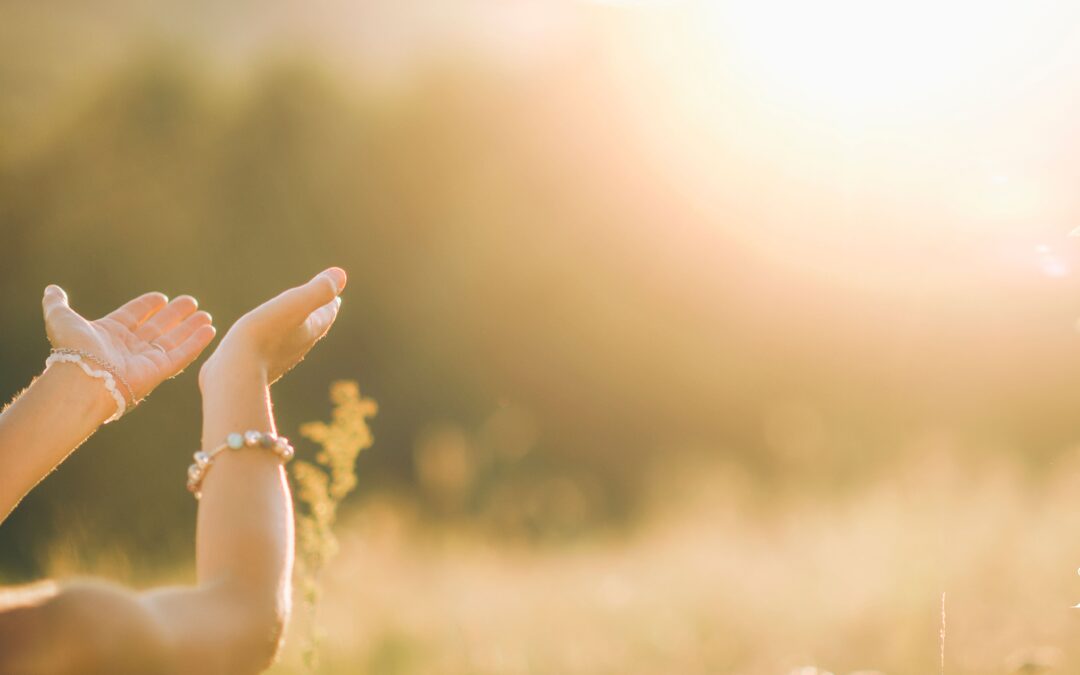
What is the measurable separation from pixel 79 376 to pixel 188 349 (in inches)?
11.7

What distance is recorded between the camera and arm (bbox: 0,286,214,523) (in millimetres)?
1577

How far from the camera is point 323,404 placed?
8859mm

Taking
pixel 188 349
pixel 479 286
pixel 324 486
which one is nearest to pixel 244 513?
pixel 188 349

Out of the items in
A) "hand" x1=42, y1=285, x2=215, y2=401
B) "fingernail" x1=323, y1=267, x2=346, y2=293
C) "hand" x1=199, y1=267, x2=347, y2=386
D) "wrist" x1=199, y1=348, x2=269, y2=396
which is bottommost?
"wrist" x1=199, y1=348, x2=269, y2=396

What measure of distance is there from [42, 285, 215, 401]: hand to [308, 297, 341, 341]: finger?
0.43 m

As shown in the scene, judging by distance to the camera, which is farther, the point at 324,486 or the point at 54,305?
the point at 324,486

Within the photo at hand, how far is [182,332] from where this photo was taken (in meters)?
2.07

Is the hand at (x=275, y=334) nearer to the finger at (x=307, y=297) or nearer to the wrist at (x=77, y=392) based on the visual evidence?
the finger at (x=307, y=297)

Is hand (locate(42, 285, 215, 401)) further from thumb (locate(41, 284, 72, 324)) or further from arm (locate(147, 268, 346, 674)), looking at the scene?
arm (locate(147, 268, 346, 674))

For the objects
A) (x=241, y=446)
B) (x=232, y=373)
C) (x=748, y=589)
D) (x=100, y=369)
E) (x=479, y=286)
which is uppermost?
(x=479, y=286)

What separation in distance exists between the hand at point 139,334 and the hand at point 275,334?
48cm

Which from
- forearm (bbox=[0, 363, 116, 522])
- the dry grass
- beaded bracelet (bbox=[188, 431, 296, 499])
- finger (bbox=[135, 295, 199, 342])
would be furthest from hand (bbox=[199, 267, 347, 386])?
the dry grass

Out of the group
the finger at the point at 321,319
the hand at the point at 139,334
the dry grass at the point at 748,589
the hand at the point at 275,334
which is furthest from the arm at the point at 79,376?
the dry grass at the point at 748,589

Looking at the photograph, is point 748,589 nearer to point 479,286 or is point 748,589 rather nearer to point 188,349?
point 188,349
